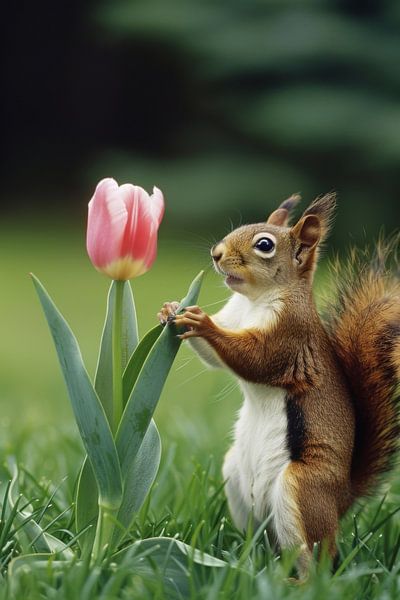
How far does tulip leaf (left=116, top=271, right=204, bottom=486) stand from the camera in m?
1.73

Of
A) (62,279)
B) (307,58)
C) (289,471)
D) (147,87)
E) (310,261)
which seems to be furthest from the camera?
(147,87)

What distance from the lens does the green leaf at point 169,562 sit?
170 cm

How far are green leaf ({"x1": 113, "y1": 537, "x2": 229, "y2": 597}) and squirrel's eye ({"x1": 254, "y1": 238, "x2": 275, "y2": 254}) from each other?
0.53m

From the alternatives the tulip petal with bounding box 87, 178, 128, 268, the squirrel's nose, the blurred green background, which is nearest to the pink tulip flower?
the tulip petal with bounding box 87, 178, 128, 268

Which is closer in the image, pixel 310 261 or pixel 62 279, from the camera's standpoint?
pixel 310 261

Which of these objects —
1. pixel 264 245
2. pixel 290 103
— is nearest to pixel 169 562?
pixel 264 245

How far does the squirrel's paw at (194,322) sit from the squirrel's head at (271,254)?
15cm

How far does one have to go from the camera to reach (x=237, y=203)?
8664 millimetres

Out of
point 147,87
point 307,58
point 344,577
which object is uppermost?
point 147,87

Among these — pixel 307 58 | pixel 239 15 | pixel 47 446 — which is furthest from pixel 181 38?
pixel 47 446

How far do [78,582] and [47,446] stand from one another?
1418 mm

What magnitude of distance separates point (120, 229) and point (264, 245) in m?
0.35

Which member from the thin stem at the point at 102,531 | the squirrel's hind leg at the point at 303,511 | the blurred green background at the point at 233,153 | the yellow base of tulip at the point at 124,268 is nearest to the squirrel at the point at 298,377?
the squirrel's hind leg at the point at 303,511

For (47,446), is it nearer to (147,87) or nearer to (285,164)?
(285,164)
